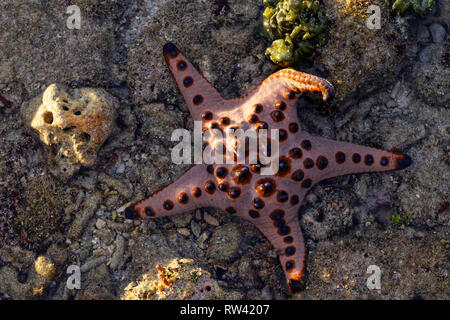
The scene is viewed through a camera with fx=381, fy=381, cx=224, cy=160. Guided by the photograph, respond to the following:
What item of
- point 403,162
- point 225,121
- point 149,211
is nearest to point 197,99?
point 225,121

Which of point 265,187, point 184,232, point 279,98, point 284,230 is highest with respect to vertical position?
point 279,98

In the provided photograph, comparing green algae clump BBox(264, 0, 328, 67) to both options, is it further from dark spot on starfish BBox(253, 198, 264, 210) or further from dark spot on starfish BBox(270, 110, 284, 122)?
dark spot on starfish BBox(253, 198, 264, 210)

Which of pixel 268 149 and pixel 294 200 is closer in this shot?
pixel 268 149

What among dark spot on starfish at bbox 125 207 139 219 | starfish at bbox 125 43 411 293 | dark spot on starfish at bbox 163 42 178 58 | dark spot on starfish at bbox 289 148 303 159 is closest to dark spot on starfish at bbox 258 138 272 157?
starfish at bbox 125 43 411 293

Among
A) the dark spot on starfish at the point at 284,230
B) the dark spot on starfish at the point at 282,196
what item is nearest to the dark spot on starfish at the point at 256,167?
the dark spot on starfish at the point at 282,196

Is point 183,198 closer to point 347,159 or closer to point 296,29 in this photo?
point 347,159
